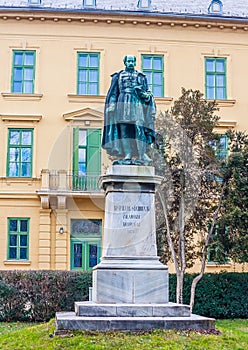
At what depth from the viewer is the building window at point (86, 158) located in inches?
965

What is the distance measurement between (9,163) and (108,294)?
50.8ft

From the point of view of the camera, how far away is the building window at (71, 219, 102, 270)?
24.5 m

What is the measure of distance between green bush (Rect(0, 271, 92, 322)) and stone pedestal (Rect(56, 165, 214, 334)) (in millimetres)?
6320

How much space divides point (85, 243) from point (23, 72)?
8.10 m

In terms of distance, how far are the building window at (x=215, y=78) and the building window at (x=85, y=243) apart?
784 cm

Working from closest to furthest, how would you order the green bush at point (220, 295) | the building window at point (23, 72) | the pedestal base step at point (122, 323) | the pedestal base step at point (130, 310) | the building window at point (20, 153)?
the pedestal base step at point (122, 323), the pedestal base step at point (130, 310), the green bush at point (220, 295), the building window at point (20, 153), the building window at point (23, 72)

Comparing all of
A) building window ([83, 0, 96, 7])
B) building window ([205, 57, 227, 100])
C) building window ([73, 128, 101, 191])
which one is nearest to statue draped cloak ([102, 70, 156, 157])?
building window ([73, 128, 101, 191])

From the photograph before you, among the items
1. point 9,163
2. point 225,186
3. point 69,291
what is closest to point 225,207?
point 225,186

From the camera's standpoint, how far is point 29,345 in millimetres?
9219

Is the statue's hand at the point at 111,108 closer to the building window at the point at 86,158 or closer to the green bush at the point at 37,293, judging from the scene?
the green bush at the point at 37,293

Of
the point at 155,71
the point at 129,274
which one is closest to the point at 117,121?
the point at 129,274

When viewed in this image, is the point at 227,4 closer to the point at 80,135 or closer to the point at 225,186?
the point at 80,135

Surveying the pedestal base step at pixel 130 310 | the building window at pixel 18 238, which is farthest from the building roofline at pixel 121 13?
the pedestal base step at pixel 130 310

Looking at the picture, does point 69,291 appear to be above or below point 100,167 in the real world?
below
